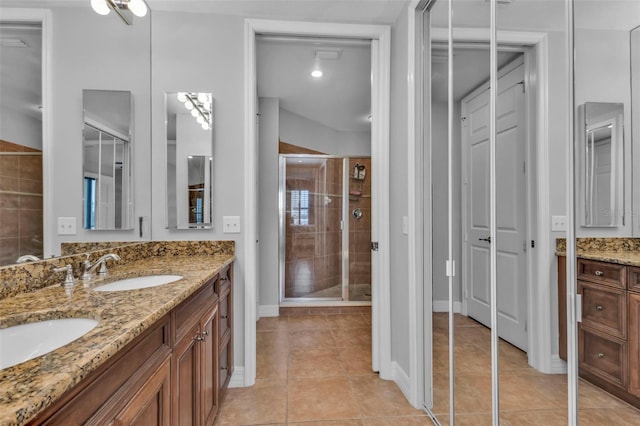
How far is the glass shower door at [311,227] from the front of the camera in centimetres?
402

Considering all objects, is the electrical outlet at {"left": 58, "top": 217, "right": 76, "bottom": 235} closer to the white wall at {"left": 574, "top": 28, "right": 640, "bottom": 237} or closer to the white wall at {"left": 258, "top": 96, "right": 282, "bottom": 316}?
the white wall at {"left": 574, "top": 28, "right": 640, "bottom": 237}

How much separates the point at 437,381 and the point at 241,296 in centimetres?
135

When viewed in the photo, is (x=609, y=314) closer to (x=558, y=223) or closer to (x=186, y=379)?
(x=558, y=223)

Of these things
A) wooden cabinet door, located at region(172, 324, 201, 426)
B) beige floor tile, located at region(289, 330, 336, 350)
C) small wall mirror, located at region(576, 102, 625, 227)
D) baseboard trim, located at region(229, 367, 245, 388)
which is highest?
small wall mirror, located at region(576, 102, 625, 227)

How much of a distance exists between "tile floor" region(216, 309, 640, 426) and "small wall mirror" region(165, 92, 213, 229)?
1.21m

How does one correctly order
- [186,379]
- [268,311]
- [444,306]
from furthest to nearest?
[268,311] → [444,306] → [186,379]

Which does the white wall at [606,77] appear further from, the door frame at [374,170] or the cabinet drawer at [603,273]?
the door frame at [374,170]

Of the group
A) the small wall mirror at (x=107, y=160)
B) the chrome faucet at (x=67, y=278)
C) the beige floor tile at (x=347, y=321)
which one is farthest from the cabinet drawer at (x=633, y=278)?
the beige floor tile at (x=347, y=321)

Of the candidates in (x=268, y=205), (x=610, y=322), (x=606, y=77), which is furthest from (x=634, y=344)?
(x=268, y=205)

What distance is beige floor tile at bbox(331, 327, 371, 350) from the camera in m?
2.90

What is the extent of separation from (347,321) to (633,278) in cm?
307

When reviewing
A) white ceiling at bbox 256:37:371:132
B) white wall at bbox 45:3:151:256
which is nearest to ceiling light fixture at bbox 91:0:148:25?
white wall at bbox 45:3:151:256

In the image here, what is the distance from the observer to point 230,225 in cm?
227

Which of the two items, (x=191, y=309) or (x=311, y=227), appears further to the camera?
(x=311, y=227)
